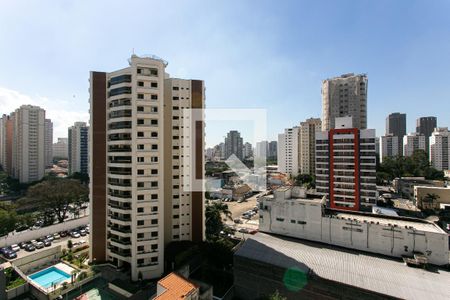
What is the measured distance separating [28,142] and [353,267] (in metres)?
69.6

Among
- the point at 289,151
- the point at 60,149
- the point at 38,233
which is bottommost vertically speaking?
the point at 38,233

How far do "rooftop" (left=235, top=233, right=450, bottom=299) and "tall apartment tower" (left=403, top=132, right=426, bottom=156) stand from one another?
8654 cm

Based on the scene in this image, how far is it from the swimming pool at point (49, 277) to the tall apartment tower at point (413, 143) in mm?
102412

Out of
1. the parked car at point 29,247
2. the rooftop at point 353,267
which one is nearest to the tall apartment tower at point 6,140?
the parked car at point 29,247

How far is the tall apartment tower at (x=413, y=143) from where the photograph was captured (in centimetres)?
8279

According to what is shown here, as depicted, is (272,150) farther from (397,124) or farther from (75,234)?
(75,234)

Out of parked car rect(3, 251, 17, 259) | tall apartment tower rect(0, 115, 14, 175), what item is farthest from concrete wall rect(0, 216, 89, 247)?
tall apartment tower rect(0, 115, 14, 175)

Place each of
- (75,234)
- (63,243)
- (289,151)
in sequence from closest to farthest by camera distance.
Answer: (63,243) → (75,234) → (289,151)

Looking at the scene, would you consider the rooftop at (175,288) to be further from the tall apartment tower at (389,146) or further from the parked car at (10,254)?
the tall apartment tower at (389,146)

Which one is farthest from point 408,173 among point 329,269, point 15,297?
point 15,297

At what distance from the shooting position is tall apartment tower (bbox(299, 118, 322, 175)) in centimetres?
6481

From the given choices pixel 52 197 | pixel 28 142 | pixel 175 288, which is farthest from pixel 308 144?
pixel 28 142

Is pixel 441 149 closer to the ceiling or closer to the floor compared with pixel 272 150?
closer to the floor

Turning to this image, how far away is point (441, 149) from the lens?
71.5 meters
